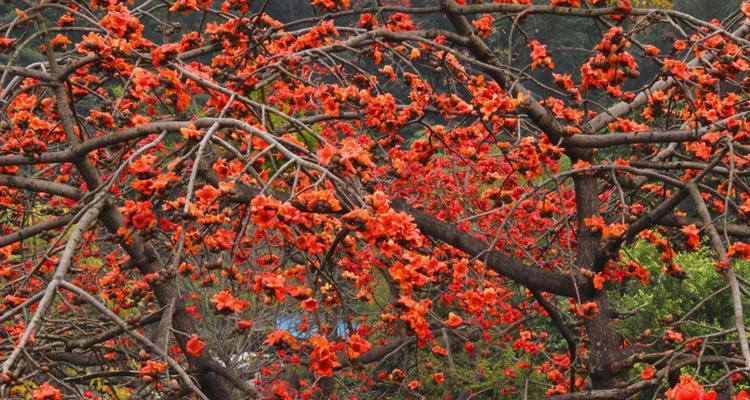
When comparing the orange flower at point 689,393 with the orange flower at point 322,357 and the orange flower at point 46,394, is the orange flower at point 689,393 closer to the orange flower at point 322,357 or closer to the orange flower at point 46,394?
the orange flower at point 322,357

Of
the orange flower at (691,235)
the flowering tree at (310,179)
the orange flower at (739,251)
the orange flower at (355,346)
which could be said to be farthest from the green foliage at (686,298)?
the orange flower at (355,346)

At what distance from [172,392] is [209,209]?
660mm

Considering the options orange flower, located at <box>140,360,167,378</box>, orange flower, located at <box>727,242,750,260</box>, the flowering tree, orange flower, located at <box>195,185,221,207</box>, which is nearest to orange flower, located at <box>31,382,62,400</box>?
the flowering tree

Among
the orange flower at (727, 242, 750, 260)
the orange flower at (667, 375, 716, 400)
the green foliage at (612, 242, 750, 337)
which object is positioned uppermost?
the green foliage at (612, 242, 750, 337)

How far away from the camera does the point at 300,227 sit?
3148 millimetres

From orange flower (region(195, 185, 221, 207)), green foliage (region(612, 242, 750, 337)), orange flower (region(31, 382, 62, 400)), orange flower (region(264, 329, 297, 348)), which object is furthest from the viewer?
green foliage (region(612, 242, 750, 337))

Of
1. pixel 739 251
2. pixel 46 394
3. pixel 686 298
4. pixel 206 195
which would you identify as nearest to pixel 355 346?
pixel 206 195

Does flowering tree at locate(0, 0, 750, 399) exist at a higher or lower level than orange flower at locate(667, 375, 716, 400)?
higher

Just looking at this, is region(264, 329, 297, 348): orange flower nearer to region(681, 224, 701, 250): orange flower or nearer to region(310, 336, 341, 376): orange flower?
region(310, 336, 341, 376): orange flower

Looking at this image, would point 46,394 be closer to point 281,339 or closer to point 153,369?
point 153,369

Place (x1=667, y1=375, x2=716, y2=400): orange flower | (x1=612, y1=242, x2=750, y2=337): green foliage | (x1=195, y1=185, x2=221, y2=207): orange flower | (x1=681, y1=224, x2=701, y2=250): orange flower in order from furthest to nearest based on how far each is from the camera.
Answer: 1. (x1=612, y1=242, x2=750, y2=337): green foliage
2. (x1=681, y1=224, x2=701, y2=250): orange flower
3. (x1=195, y1=185, x2=221, y2=207): orange flower
4. (x1=667, y1=375, x2=716, y2=400): orange flower

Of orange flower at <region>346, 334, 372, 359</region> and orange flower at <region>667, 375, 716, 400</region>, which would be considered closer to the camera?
orange flower at <region>667, 375, 716, 400</region>

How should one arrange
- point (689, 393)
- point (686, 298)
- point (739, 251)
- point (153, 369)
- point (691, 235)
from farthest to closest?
point (686, 298) < point (691, 235) < point (739, 251) < point (153, 369) < point (689, 393)

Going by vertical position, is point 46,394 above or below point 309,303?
below
